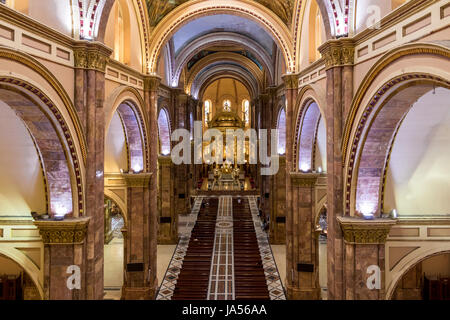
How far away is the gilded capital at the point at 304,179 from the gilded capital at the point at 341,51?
447cm

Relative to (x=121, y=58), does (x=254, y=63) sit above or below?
above

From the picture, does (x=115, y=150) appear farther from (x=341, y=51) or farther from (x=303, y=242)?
(x=341, y=51)

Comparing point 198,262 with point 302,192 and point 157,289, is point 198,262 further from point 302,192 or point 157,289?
point 302,192

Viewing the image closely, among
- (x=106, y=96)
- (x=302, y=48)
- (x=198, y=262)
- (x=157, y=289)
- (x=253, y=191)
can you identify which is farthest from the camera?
(x=253, y=191)

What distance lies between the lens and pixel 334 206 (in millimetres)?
6922

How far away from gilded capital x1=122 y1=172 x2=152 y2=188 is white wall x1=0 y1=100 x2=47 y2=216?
3.31m

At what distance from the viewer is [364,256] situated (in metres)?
6.62

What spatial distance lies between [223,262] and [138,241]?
16.5ft

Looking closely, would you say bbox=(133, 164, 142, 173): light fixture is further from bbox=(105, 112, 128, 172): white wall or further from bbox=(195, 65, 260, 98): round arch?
bbox=(195, 65, 260, 98): round arch

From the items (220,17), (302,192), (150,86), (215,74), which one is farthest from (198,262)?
(215,74)

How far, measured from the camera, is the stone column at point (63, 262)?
6.78 m

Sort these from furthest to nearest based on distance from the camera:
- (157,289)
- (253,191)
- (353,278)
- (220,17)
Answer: (253,191) → (220,17) → (157,289) → (353,278)

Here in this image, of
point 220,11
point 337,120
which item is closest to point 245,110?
point 220,11

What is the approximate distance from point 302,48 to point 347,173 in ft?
17.8
